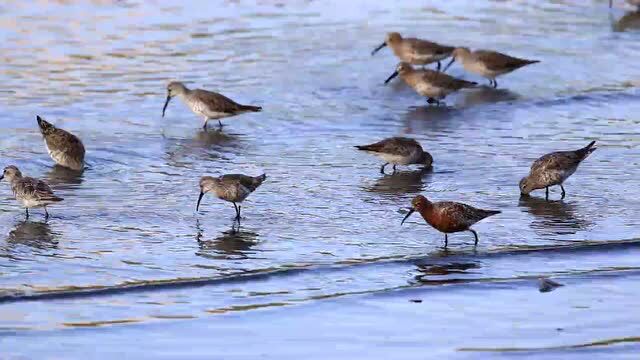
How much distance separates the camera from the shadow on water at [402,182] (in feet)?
48.9

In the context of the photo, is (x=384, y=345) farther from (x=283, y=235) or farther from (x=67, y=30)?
(x=67, y=30)

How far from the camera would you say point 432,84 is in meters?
19.4

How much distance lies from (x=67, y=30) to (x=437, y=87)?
676 cm

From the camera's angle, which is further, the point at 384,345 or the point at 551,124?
the point at 551,124

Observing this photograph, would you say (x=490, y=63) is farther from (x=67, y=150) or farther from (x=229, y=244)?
Result: (x=229, y=244)

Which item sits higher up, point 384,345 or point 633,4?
point 633,4

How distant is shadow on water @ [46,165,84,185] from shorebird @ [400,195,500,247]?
404cm

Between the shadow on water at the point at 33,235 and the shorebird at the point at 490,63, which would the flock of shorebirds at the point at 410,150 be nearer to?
the shorebird at the point at 490,63

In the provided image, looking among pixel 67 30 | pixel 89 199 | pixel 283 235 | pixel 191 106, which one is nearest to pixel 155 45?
pixel 67 30

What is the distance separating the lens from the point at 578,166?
1529 centimetres

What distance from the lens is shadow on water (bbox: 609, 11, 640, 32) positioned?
2464 cm

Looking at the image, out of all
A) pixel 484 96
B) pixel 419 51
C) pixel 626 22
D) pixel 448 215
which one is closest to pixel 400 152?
pixel 448 215

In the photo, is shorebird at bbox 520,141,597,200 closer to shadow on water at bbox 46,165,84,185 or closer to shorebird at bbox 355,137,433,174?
shorebird at bbox 355,137,433,174

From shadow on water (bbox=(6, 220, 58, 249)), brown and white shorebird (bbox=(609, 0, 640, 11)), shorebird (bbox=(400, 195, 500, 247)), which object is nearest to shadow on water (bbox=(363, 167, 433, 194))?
shorebird (bbox=(400, 195, 500, 247))
